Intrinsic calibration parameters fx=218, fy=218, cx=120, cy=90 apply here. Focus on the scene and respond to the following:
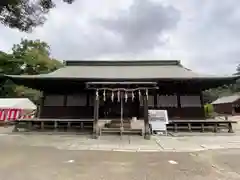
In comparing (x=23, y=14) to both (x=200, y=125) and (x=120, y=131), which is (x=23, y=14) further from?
(x=200, y=125)

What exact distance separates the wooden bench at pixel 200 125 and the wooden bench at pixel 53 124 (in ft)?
15.3

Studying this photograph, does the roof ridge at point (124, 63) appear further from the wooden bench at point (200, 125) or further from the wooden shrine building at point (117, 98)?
the wooden bench at point (200, 125)

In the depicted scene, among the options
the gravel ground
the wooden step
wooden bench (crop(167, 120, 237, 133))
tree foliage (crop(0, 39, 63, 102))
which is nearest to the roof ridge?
wooden bench (crop(167, 120, 237, 133))

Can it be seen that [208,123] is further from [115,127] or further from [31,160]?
[31,160]

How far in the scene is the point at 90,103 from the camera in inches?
559

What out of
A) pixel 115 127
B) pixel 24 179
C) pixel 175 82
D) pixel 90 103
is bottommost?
pixel 24 179

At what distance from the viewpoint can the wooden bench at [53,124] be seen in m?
12.1

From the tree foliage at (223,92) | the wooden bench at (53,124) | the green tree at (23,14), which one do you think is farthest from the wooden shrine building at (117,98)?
the tree foliage at (223,92)

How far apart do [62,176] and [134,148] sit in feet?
12.3

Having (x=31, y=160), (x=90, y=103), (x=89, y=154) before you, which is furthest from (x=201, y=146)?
(x=90, y=103)

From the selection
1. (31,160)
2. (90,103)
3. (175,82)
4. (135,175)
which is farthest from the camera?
(90,103)

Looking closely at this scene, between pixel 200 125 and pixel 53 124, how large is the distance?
8547mm

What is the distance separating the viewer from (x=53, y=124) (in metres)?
12.9

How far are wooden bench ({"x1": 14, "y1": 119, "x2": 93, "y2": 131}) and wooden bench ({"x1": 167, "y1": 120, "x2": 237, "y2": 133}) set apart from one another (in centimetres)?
467
